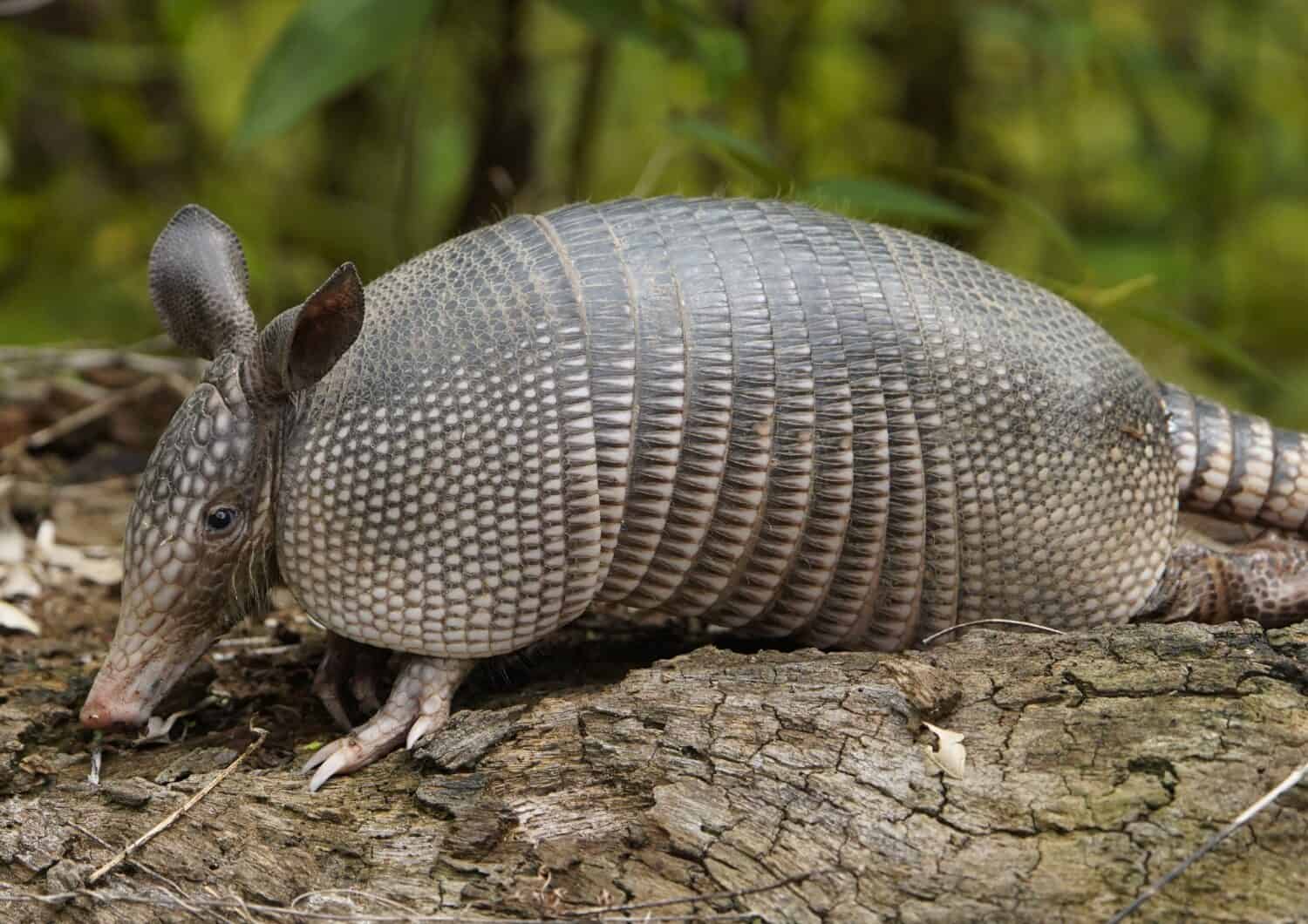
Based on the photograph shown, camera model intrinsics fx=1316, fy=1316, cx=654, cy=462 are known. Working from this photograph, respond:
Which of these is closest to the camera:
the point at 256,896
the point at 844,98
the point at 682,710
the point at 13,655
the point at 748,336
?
the point at 256,896

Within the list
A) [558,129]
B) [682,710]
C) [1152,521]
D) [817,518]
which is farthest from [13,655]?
[558,129]

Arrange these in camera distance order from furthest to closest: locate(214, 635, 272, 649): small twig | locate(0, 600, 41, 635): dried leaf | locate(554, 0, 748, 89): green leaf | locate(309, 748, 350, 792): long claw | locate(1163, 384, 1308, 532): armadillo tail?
locate(554, 0, 748, 89): green leaf → locate(0, 600, 41, 635): dried leaf → locate(214, 635, 272, 649): small twig → locate(1163, 384, 1308, 532): armadillo tail → locate(309, 748, 350, 792): long claw

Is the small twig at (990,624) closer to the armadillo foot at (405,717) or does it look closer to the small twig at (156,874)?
the armadillo foot at (405,717)

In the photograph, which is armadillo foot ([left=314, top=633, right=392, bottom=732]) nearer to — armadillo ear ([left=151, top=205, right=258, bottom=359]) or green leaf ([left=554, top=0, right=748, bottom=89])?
armadillo ear ([left=151, top=205, right=258, bottom=359])

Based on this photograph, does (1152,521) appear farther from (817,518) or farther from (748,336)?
(748,336)

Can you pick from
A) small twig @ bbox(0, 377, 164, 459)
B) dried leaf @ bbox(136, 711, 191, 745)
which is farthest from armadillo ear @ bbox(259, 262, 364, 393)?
small twig @ bbox(0, 377, 164, 459)

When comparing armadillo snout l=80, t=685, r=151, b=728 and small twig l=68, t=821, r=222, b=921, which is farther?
armadillo snout l=80, t=685, r=151, b=728

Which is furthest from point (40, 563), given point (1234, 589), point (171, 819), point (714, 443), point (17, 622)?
point (1234, 589)

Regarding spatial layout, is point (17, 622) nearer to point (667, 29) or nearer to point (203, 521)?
point (203, 521)
